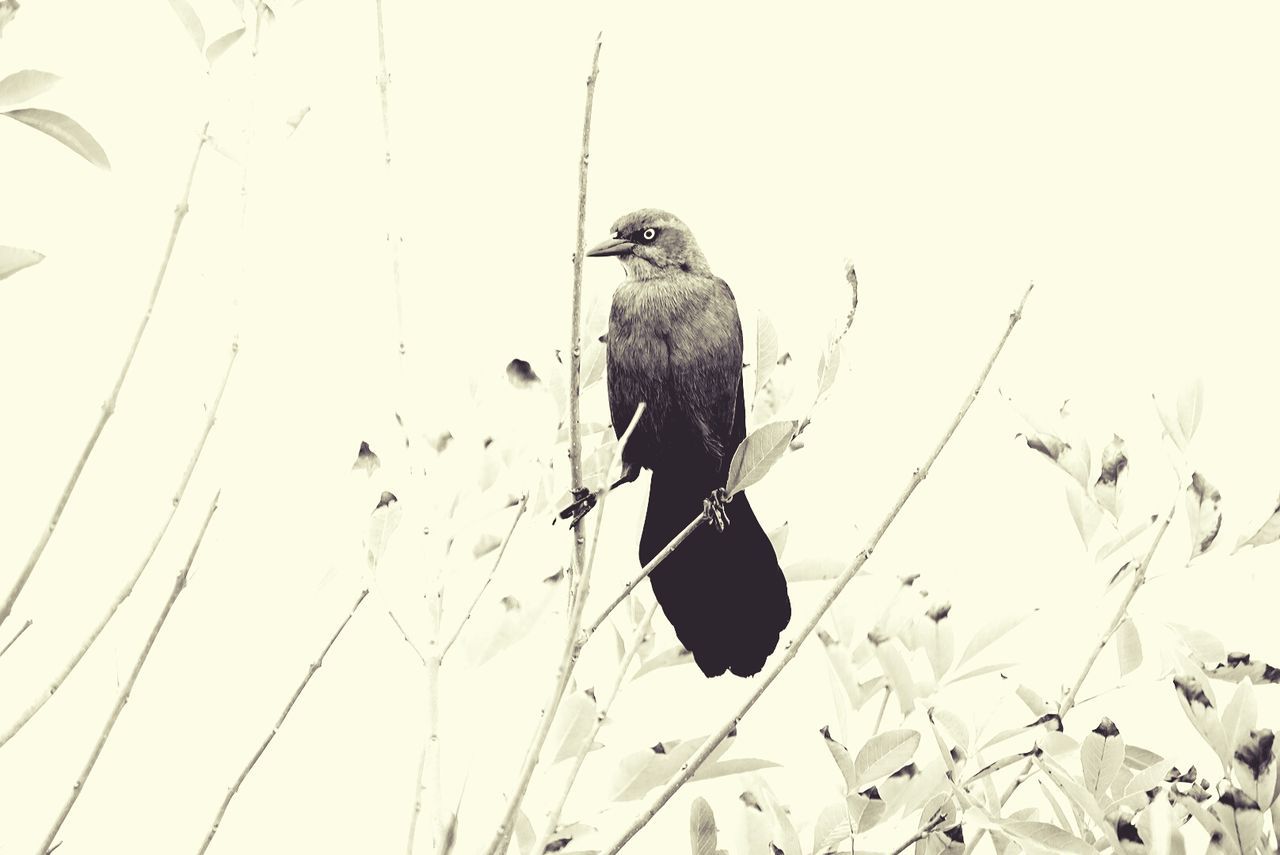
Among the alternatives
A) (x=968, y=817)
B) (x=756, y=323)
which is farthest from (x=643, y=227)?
(x=968, y=817)

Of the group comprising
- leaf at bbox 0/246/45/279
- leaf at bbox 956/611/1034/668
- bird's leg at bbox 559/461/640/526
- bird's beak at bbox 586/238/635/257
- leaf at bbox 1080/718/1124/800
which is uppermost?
leaf at bbox 0/246/45/279

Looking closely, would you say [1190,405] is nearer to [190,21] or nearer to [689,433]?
[689,433]

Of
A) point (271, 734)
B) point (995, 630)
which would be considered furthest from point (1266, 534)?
point (271, 734)

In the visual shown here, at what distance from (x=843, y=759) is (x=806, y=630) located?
0.19 m

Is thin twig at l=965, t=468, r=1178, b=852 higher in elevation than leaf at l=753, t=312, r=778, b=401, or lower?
lower

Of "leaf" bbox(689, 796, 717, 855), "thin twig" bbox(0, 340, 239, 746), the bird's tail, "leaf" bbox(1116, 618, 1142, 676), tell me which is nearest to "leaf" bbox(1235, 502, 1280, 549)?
"leaf" bbox(1116, 618, 1142, 676)

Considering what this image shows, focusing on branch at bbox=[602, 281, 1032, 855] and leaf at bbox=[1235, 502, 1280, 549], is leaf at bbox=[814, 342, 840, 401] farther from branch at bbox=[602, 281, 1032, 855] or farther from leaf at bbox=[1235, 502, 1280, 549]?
leaf at bbox=[1235, 502, 1280, 549]

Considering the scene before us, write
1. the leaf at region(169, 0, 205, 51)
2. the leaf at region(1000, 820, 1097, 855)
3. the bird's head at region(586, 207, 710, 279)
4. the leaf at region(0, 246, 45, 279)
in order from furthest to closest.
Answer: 1. the bird's head at region(586, 207, 710, 279)
2. the leaf at region(169, 0, 205, 51)
3. the leaf at region(1000, 820, 1097, 855)
4. the leaf at region(0, 246, 45, 279)

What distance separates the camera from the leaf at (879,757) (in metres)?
1.25

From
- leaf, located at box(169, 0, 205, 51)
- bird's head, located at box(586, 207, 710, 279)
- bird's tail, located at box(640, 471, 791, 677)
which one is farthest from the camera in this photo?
bird's head, located at box(586, 207, 710, 279)

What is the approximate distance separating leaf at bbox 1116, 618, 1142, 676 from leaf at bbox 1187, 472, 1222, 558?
0.51ft

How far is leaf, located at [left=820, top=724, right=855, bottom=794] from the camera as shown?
1.23m

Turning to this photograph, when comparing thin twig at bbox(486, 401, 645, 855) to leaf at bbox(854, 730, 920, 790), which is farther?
leaf at bbox(854, 730, 920, 790)

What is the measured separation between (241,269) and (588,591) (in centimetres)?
50
